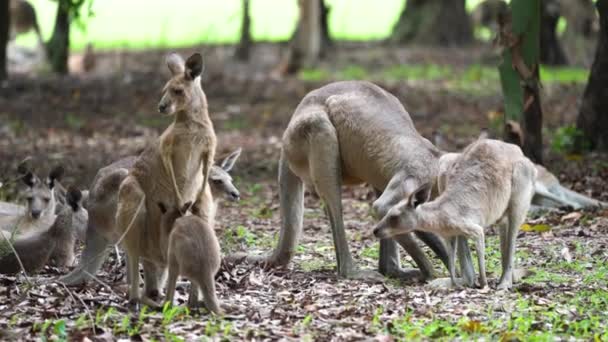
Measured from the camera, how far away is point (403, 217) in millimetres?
6539

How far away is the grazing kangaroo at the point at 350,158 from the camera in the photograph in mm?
6945

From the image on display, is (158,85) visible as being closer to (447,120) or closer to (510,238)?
(447,120)

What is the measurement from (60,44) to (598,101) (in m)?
9.48

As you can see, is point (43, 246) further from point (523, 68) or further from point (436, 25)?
point (436, 25)

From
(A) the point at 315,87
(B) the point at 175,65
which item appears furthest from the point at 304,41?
(B) the point at 175,65

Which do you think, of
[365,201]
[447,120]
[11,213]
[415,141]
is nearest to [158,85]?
[447,120]

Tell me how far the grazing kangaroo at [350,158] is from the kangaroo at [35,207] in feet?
5.57

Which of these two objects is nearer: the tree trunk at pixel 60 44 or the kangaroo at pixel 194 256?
the kangaroo at pixel 194 256

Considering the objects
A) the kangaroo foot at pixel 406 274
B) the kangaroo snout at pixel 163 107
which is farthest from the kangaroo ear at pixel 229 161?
the kangaroo snout at pixel 163 107

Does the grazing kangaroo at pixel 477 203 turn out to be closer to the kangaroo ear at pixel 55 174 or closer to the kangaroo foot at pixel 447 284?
the kangaroo foot at pixel 447 284

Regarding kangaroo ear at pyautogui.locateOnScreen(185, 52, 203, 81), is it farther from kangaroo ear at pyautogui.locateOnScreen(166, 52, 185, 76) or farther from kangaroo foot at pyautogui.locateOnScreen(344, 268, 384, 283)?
kangaroo foot at pyautogui.locateOnScreen(344, 268, 384, 283)

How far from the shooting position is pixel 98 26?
90.2 feet

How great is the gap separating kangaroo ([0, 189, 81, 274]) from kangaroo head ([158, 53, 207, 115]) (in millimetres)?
1483

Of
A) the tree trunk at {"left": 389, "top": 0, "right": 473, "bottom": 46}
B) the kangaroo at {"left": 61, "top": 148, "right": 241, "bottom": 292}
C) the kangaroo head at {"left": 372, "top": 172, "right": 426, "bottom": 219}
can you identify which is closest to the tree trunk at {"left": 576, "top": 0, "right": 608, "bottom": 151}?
the kangaroo head at {"left": 372, "top": 172, "right": 426, "bottom": 219}
